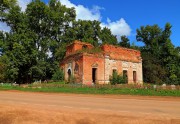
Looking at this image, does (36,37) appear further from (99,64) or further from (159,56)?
(159,56)

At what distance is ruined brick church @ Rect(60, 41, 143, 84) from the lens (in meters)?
32.8

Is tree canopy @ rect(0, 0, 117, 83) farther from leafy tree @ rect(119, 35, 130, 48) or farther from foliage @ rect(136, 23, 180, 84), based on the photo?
foliage @ rect(136, 23, 180, 84)

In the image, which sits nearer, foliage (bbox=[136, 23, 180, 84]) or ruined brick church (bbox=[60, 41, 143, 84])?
ruined brick church (bbox=[60, 41, 143, 84])

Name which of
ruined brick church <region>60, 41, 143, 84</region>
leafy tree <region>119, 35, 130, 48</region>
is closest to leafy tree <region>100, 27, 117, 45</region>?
leafy tree <region>119, 35, 130, 48</region>

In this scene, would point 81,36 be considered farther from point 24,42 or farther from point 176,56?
point 176,56

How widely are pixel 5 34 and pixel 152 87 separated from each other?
31598mm

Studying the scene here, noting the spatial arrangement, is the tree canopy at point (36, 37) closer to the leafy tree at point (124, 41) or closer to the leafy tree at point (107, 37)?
the leafy tree at point (107, 37)

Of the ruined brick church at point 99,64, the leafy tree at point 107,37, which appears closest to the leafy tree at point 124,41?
the leafy tree at point 107,37

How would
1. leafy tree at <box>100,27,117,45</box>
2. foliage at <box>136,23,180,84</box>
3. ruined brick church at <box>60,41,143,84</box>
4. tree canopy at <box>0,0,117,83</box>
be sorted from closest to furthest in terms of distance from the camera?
ruined brick church at <box>60,41,143,84</box>
tree canopy at <box>0,0,117,83</box>
foliage at <box>136,23,180,84</box>
leafy tree at <box>100,27,117,45</box>

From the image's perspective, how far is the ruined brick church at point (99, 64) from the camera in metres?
32.8

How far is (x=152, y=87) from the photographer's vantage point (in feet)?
69.3

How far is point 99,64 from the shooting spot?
111 feet

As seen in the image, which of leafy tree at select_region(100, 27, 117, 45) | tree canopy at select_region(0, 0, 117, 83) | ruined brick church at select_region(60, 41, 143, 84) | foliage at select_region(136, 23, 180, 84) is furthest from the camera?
leafy tree at select_region(100, 27, 117, 45)

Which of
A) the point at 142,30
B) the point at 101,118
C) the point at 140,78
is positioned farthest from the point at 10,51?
the point at 101,118
